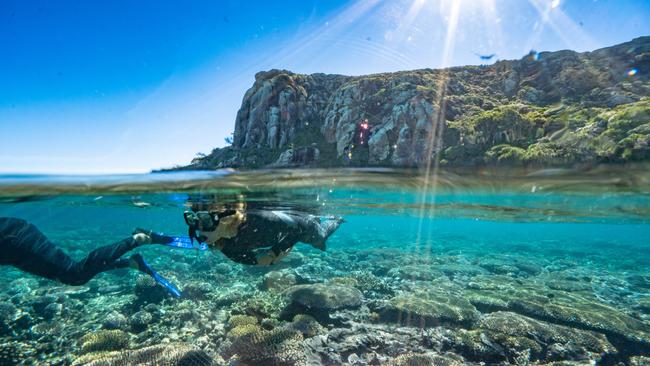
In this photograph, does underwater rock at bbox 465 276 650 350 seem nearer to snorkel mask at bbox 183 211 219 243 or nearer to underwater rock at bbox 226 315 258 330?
underwater rock at bbox 226 315 258 330

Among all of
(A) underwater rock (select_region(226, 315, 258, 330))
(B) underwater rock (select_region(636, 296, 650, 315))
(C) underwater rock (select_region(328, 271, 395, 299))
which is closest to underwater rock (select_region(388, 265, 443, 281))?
(C) underwater rock (select_region(328, 271, 395, 299))

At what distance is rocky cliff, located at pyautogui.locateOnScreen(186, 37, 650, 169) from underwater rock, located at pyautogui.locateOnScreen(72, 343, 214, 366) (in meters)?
7.74

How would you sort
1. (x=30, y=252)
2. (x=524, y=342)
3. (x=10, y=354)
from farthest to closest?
(x=30, y=252), (x=524, y=342), (x=10, y=354)

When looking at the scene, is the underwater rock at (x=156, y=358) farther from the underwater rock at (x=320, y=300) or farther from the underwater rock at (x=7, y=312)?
the underwater rock at (x=7, y=312)

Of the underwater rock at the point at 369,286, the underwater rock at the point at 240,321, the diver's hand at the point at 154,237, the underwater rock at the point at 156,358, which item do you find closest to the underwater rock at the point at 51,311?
the diver's hand at the point at 154,237

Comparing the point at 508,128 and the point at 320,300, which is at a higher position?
the point at 508,128

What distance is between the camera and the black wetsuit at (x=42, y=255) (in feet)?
25.7

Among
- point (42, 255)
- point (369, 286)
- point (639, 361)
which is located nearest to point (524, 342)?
point (639, 361)

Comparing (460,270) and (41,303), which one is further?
(460,270)

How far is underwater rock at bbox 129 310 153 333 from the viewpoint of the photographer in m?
8.50

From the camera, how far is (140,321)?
8609 mm

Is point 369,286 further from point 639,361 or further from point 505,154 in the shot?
point 505,154

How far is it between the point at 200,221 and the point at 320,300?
189 inches

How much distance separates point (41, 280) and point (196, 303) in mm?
10174
